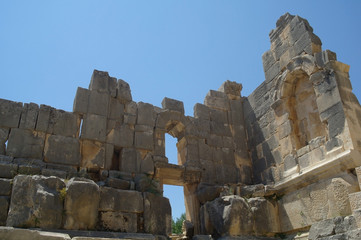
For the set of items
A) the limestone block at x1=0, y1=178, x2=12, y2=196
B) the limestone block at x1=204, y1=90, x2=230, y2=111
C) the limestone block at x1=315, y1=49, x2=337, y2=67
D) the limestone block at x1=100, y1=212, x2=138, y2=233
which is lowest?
the limestone block at x1=100, y1=212, x2=138, y2=233

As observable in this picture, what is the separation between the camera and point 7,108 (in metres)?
7.58

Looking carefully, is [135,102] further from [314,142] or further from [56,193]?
[314,142]

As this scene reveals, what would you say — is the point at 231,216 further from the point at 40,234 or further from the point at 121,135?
the point at 40,234

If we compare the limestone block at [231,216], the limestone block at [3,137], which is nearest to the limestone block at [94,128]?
the limestone block at [3,137]

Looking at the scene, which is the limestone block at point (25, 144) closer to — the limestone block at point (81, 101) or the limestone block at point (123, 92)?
the limestone block at point (81, 101)

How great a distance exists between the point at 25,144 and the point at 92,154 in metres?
1.40

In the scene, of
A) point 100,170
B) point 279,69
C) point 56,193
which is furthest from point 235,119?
point 56,193

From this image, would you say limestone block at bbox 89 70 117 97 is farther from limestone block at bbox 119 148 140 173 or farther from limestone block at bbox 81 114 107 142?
limestone block at bbox 119 148 140 173

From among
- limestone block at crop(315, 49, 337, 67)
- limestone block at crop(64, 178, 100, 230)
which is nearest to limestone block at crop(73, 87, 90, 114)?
limestone block at crop(64, 178, 100, 230)

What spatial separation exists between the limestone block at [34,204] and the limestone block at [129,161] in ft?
7.41

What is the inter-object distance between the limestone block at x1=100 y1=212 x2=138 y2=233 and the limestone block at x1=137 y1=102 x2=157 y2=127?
2.85m

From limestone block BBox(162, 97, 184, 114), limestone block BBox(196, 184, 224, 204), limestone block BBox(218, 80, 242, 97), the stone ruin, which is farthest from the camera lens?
limestone block BBox(218, 80, 242, 97)

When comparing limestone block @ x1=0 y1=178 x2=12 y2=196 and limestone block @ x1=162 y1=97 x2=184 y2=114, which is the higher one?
limestone block @ x1=162 y1=97 x2=184 y2=114

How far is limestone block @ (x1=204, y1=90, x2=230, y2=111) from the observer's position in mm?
10594
